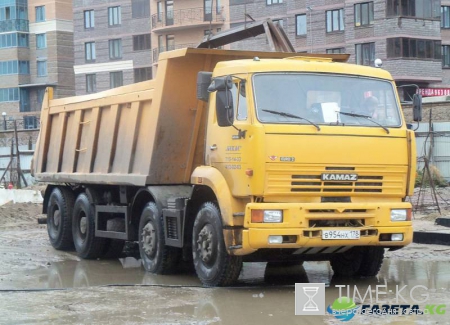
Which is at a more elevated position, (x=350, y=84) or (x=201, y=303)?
(x=350, y=84)

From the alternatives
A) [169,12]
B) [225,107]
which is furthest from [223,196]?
[169,12]

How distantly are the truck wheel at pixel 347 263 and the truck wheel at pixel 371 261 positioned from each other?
0.06 m

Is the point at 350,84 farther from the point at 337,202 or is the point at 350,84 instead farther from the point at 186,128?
the point at 186,128

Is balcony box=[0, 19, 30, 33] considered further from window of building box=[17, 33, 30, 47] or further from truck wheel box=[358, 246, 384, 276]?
truck wheel box=[358, 246, 384, 276]

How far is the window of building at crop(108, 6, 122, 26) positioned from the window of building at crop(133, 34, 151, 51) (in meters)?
1.91

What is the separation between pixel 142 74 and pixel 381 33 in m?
18.9

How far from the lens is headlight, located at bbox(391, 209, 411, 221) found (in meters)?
10.7

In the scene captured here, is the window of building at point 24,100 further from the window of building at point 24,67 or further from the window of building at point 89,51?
the window of building at point 89,51

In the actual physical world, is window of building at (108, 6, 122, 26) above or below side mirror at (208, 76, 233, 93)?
above

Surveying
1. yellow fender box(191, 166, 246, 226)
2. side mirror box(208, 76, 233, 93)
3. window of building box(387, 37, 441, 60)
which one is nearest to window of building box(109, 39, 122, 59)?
window of building box(387, 37, 441, 60)

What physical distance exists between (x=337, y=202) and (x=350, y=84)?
1.53 meters

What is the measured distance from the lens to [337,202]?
1048cm

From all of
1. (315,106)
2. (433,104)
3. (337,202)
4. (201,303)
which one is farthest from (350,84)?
(433,104)

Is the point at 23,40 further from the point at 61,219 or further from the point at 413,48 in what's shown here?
the point at 61,219
